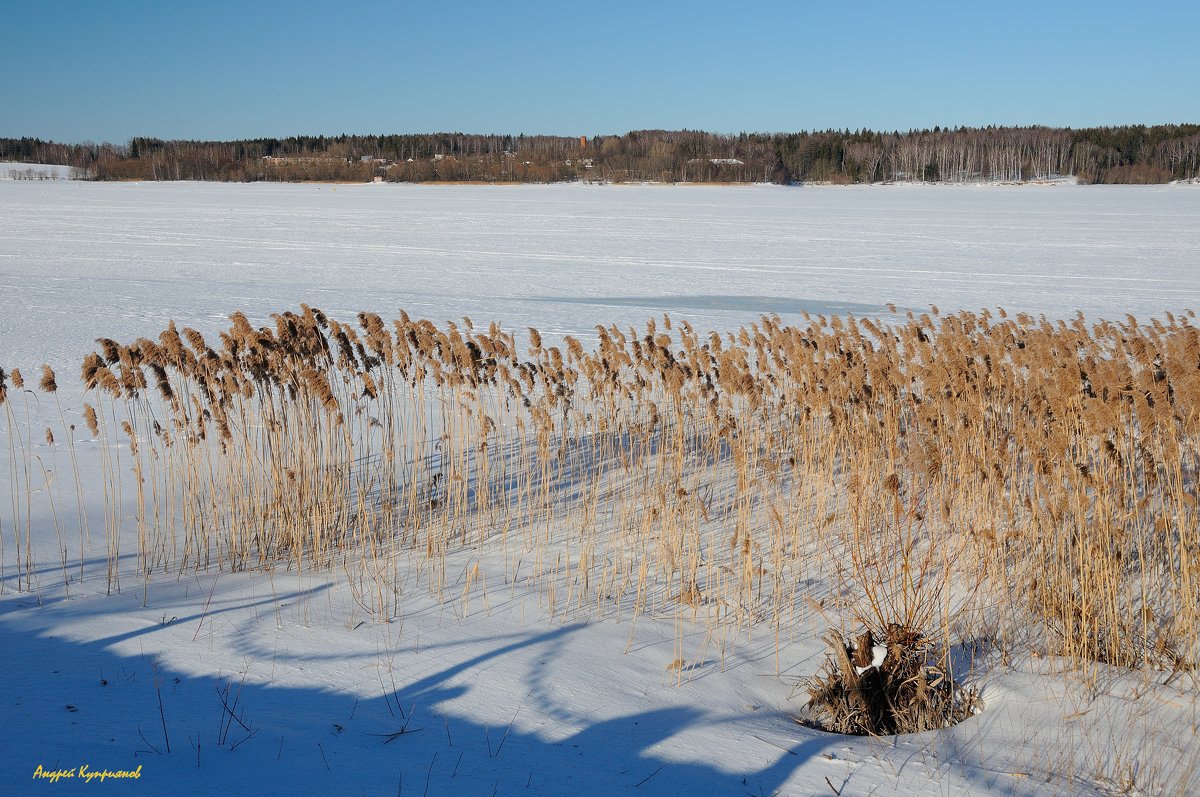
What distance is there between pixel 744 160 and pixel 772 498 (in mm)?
115646

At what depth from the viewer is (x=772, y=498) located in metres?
6.06

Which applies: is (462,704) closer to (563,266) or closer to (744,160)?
(563,266)

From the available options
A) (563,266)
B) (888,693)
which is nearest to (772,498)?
(888,693)

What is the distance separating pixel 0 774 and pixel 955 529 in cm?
451

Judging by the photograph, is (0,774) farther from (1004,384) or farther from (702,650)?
(1004,384)

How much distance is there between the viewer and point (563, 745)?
3154 millimetres

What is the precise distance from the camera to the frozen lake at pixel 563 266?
14828 mm
